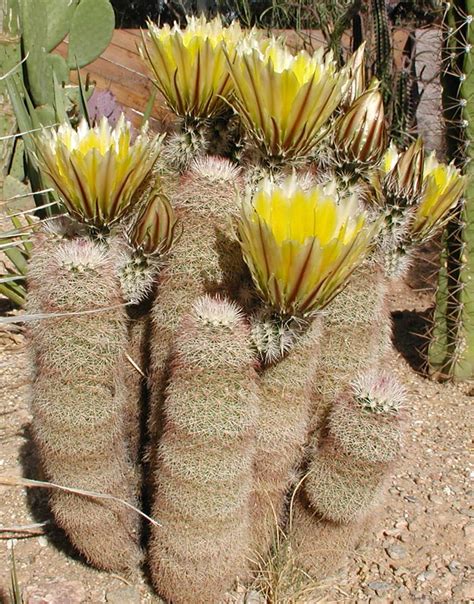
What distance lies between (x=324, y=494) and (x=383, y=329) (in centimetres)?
39

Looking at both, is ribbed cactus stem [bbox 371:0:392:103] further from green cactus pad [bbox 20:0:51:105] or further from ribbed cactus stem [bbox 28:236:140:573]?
ribbed cactus stem [bbox 28:236:140:573]

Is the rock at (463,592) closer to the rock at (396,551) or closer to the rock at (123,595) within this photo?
the rock at (396,551)

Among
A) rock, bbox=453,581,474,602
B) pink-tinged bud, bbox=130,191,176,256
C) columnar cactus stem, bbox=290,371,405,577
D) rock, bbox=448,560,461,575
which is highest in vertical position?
pink-tinged bud, bbox=130,191,176,256

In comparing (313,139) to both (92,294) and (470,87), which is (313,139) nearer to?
(92,294)

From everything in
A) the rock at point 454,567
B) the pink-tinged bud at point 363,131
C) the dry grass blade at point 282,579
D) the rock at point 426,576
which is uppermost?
the pink-tinged bud at point 363,131

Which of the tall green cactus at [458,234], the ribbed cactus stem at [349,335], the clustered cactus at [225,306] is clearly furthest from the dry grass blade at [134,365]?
the tall green cactus at [458,234]

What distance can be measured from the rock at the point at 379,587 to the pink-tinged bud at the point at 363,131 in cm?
92

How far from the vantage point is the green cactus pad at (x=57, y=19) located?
299 cm

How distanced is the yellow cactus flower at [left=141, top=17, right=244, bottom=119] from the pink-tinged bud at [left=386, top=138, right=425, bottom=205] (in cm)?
36

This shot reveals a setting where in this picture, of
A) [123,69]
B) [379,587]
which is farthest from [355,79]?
[123,69]

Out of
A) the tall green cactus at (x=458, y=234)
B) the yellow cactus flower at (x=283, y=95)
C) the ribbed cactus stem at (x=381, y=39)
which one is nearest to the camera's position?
the yellow cactus flower at (x=283, y=95)

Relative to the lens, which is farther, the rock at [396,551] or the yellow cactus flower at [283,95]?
the rock at [396,551]

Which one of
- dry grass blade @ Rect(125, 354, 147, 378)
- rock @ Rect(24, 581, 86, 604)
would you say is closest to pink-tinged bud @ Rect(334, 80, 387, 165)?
dry grass blade @ Rect(125, 354, 147, 378)

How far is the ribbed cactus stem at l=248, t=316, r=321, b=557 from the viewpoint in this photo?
150 cm
